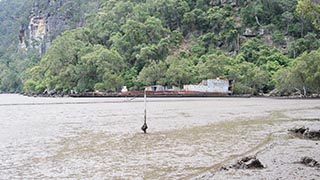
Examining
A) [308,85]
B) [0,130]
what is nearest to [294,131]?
[0,130]

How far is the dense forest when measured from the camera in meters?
102

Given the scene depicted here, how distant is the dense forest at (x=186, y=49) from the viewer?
102 meters

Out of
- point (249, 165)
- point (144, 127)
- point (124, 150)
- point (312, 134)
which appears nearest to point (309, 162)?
point (249, 165)

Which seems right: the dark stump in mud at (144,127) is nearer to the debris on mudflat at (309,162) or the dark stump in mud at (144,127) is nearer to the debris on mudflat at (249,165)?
the debris on mudflat at (249,165)

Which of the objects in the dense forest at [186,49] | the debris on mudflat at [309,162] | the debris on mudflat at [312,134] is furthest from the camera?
the dense forest at [186,49]

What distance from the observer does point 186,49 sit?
443ft

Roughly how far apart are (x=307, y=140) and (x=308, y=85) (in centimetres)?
6403

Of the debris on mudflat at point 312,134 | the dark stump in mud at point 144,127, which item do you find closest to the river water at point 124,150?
the dark stump in mud at point 144,127

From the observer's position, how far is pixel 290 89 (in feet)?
290

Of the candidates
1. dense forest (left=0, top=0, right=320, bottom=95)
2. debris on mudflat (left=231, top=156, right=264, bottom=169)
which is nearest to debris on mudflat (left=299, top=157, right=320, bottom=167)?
debris on mudflat (left=231, top=156, right=264, bottom=169)

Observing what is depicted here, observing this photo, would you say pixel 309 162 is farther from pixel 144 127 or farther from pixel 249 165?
pixel 144 127

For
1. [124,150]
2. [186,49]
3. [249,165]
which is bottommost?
[124,150]

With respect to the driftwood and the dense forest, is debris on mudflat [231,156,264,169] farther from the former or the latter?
the dense forest

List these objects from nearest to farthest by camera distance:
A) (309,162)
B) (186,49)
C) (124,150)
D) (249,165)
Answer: (249,165)
(309,162)
(124,150)
(186,49)
